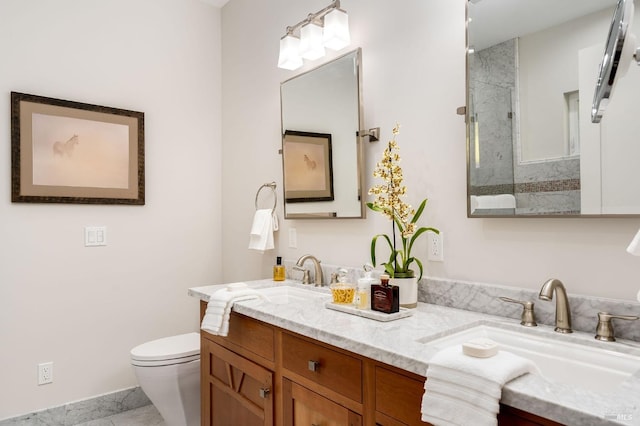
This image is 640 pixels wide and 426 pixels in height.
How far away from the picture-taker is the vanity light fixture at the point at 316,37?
1980mm

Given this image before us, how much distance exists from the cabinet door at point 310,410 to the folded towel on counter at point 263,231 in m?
1.08

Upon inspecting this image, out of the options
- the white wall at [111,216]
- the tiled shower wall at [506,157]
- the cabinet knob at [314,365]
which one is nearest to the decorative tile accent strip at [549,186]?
the tiled shower wall at [506,157]

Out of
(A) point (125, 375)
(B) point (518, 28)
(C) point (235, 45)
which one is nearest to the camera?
(B) point (518, 28)

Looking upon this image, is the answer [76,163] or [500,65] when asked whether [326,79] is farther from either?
[76,163]

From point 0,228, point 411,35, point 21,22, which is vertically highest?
point 21,22

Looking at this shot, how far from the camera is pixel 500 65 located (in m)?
1.44

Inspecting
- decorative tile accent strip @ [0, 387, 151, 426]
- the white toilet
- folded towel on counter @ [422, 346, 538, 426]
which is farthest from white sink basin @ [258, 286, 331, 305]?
decorative tile accent strip @ [0, 387, 151, 426]

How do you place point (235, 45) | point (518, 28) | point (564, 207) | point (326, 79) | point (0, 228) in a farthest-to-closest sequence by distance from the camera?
point (235, 45), point (0, 228), point (326, 79), point (518, 28), point (564, 207)

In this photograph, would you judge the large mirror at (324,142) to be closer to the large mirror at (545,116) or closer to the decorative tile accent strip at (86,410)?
the large mirror at (545,116)

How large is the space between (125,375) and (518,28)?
276 centimetres

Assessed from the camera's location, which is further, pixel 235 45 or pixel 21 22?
pixel 235 45

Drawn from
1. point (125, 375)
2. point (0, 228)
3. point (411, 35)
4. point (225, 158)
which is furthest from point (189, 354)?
point (411, 35)

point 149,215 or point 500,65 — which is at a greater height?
point 500,65

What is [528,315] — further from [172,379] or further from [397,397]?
[172,379]
